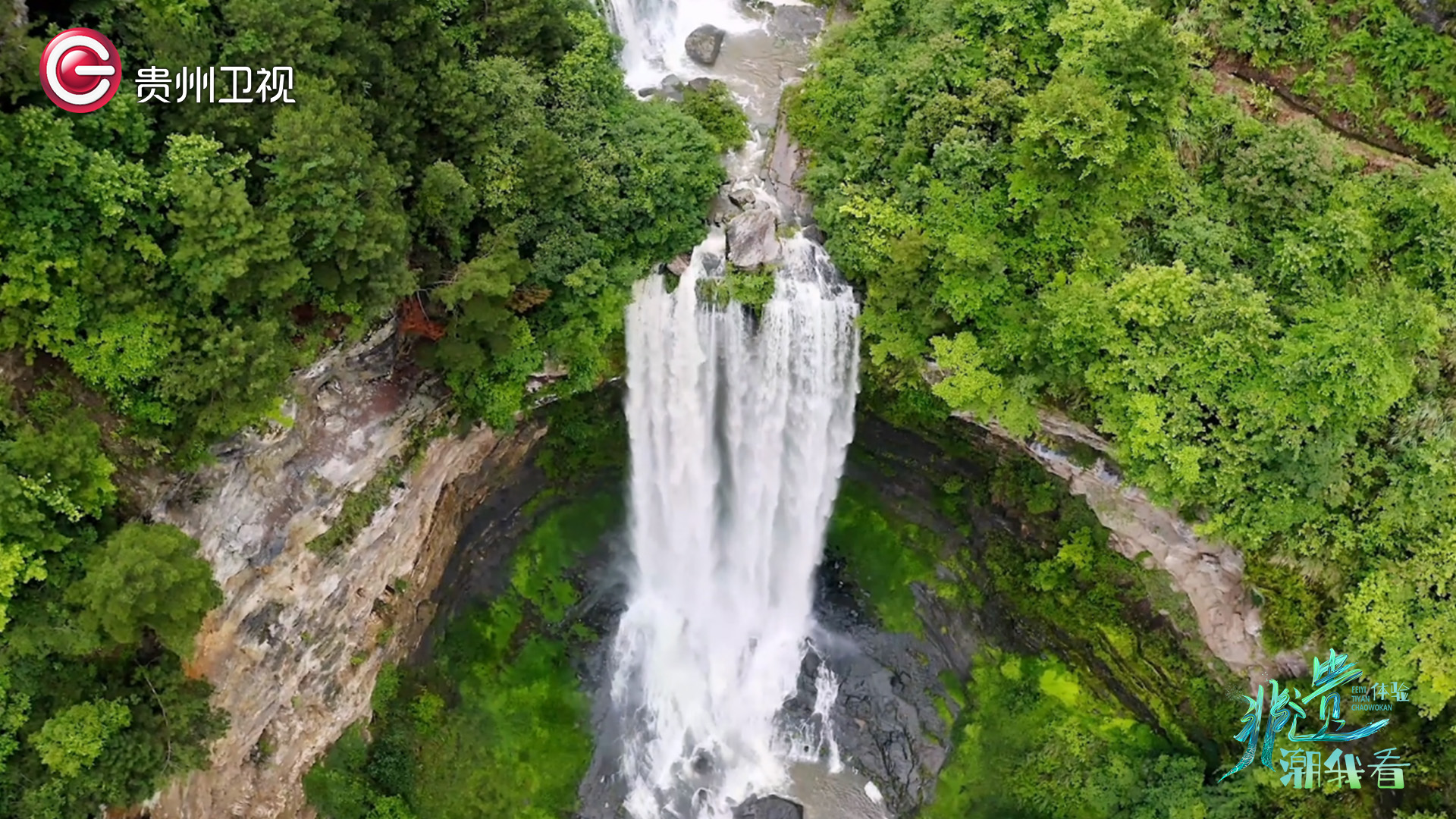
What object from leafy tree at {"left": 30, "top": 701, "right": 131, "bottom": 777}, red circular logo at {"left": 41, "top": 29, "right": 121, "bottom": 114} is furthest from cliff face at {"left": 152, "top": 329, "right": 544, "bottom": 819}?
red circular logo at {"left": 41, "top": 29, "right": 121, "bottom": 114}

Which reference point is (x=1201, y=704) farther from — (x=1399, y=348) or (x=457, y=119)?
(x=457, y=119)

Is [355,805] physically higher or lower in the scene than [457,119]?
lower

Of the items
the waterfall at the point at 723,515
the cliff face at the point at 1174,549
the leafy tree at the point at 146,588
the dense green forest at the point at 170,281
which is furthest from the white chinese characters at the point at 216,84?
the cliff face at the point at 1174,549

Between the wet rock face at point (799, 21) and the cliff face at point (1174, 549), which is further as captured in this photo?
the wet rock face at point (799, 21)

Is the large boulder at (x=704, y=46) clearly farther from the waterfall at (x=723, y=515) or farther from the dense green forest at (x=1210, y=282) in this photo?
the waterfall at (x=723, y=515)

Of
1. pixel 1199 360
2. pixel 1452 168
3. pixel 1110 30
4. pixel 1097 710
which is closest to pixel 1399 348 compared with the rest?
pixel 1199 360

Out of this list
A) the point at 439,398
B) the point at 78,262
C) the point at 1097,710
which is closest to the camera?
the point at 78,262
